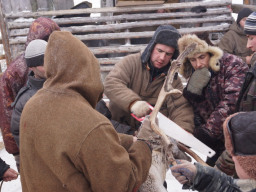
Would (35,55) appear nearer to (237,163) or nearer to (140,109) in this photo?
(140,109)

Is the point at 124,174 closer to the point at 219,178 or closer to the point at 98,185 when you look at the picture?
the point at 98,185

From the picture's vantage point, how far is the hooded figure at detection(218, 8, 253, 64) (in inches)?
200

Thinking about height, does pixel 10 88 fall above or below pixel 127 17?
below

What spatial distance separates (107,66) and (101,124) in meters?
5.57

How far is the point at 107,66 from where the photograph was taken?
A: 6.93 m

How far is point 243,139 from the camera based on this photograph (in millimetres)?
1369

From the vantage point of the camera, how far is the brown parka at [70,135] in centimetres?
142

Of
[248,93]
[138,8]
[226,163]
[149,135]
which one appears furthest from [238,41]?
[149,135]

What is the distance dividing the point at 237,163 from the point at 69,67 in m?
1.08

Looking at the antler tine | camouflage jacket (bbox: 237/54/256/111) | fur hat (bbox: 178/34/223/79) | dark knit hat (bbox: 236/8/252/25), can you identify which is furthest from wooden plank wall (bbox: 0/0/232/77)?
camouflage jacket (bbox: 237/54/256/111)

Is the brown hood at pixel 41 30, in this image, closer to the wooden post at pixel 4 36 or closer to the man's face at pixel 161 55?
the man's face at pixel 161 55

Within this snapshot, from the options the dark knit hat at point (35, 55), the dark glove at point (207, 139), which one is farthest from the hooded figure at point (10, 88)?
the dark glove at point (207, 139)

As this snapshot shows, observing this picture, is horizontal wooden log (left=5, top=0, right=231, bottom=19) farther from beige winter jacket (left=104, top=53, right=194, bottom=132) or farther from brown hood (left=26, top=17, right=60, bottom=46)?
beige winter jacket (left=104, top=53, right=194, bottom=132)

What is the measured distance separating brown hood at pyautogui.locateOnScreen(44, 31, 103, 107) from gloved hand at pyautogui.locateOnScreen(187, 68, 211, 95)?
1.31 m
